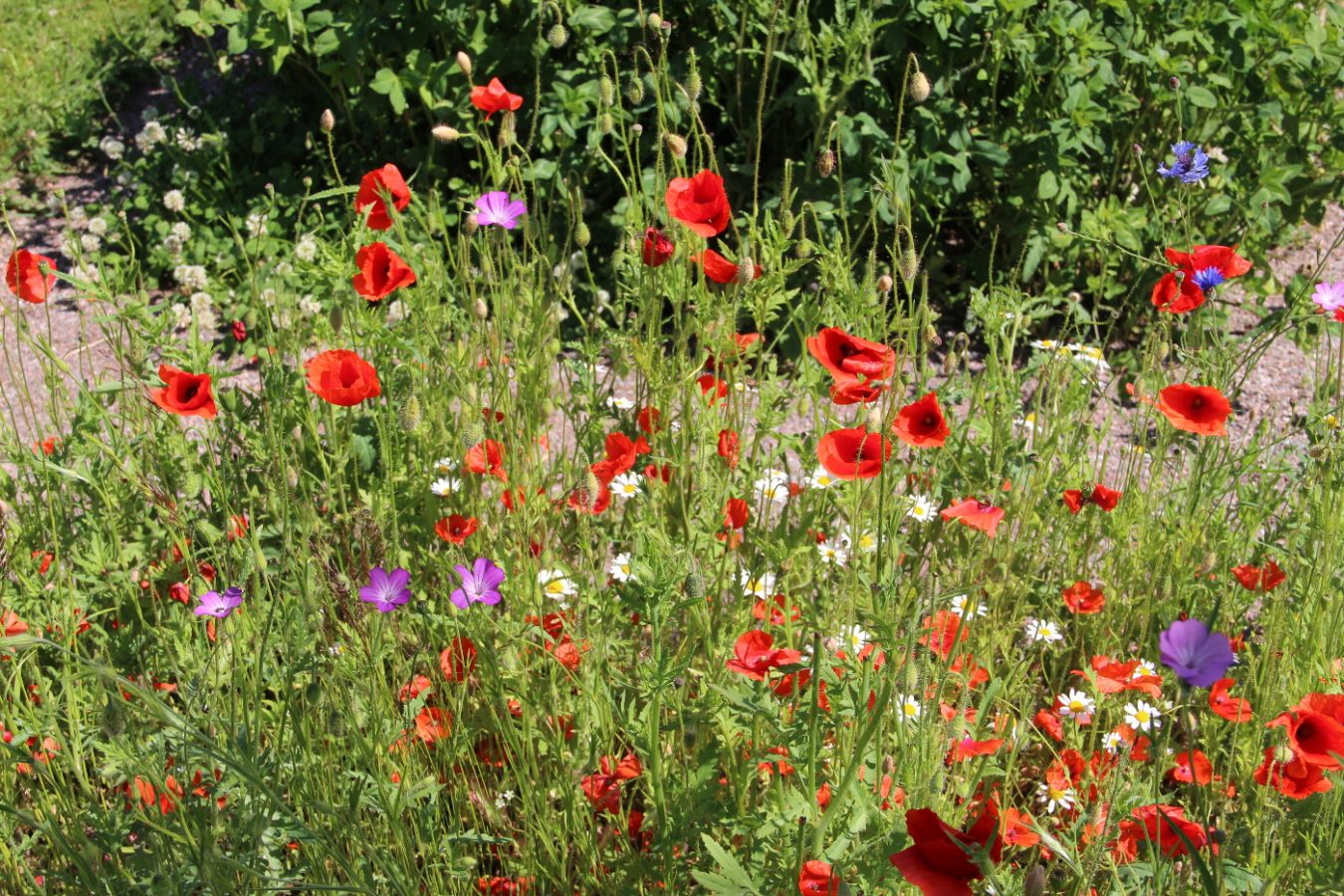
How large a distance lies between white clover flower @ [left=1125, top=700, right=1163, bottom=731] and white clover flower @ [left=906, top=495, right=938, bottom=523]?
430 mm

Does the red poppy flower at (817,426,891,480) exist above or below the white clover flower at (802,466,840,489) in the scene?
above

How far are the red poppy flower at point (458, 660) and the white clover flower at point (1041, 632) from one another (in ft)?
3.14

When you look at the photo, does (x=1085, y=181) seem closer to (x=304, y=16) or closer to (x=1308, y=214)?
(x=1308, y=214)

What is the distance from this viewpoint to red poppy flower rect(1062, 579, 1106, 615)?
7.13ft

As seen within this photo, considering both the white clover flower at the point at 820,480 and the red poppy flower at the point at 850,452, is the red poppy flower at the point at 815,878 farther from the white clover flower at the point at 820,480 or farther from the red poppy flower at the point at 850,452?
the white clover flower at the point at 820,480

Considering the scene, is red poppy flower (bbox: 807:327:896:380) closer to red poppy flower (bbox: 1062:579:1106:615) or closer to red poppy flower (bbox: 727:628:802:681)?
red poppy flower (bbox: 727:628:802:681)

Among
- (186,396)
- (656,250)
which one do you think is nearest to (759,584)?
(656,250)

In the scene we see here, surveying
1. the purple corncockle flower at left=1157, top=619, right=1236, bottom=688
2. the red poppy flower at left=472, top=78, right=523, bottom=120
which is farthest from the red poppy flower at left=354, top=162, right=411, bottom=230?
the purple corncockle flower at left=1157, top=619, right=1236, bottom=688

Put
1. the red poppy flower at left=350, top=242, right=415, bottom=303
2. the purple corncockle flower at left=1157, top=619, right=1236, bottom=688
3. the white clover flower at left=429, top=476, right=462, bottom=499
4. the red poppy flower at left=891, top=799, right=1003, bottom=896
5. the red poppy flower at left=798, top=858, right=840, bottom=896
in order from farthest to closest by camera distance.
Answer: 1. the white clover flower at left=429, top=476, right=462, bottom=499
2. the red poppy flower at left=350, top=242, right=415, bottom=303
3. the red poppy flower at left=798, top=858, right=840, bottom=896
4. the red poppy flower at left=891, top=799, right=1003, bottom=896
5. the purple corncockle flower at left=1157, top=619, right=1236, bottom=688

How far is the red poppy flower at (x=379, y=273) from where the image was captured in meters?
1.98

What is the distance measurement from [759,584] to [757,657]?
1.11ft

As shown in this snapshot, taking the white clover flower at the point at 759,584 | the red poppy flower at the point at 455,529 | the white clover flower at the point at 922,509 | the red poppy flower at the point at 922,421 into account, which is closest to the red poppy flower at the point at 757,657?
the white clover flower at the point at 759,584

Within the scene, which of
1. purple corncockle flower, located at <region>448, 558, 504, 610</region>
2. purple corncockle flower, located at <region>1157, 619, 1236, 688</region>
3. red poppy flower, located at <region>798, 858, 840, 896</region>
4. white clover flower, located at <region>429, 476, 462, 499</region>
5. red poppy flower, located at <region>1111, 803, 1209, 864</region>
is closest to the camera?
purple corncockle flower, located at <region>1157, 619, 1236, 688</region>

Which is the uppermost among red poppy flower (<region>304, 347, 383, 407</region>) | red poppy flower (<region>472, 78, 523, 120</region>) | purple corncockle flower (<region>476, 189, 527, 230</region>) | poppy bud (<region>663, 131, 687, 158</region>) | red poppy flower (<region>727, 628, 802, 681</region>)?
poppy bud (<region>663, 131, 687, 158</region>)
